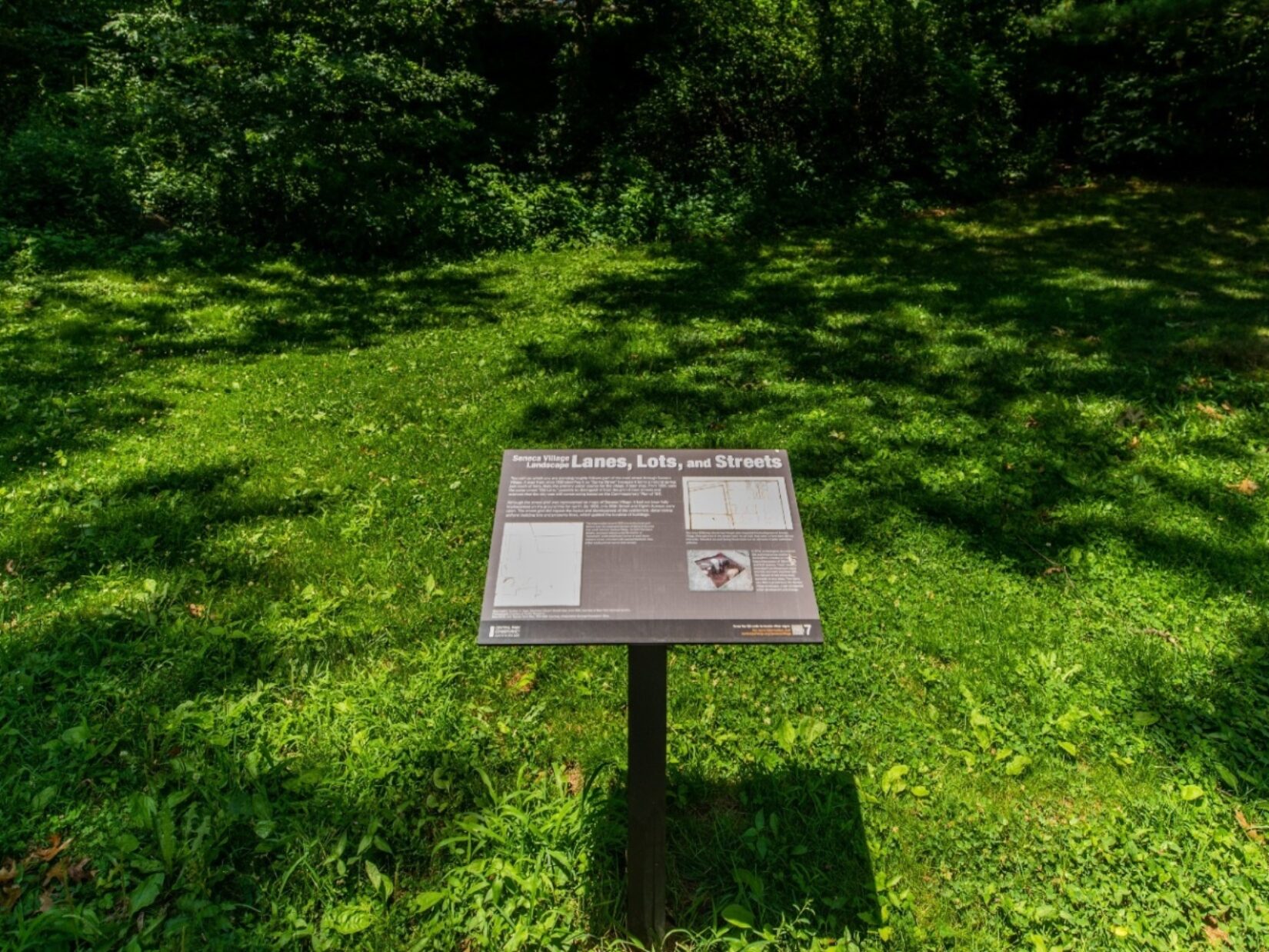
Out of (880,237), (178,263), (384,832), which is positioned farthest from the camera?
(880,237)

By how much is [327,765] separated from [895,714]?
8.31ft

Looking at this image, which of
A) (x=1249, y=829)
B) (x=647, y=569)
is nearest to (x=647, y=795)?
(x=647, y=569)

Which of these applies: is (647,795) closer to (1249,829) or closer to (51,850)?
(51,850)

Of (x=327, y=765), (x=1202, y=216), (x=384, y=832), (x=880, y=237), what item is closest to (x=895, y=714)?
(x=384, y=832)

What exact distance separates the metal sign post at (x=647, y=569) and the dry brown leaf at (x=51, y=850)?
2.03 meters

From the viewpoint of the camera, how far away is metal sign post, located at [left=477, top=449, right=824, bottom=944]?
2.36m

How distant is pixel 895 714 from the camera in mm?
3746

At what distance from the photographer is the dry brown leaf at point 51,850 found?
2.95 meters

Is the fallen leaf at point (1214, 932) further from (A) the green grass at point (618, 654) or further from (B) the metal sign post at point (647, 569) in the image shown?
(B) the metal sign post at point (647, 569)

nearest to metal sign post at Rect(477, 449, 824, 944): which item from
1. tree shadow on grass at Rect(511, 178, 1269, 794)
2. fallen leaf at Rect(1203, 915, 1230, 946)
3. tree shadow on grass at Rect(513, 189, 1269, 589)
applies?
fallen leaf at Rect(1203, 915, 1230, 946)

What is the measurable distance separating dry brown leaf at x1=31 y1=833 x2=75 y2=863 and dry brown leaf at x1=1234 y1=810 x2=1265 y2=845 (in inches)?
177

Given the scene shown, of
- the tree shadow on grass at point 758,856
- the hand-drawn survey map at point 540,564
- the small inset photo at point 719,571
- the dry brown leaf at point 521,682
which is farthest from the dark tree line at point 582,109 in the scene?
the small inset photo at point 719,571

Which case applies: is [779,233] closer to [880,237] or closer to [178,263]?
[880,237]

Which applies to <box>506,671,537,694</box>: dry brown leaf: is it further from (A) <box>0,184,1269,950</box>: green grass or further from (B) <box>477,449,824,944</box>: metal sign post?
(B) <box>477,449,824,944</box>: metal sign post
